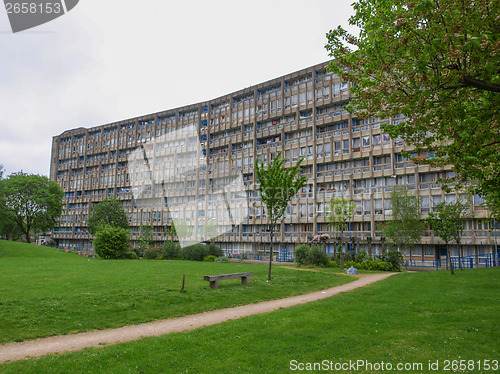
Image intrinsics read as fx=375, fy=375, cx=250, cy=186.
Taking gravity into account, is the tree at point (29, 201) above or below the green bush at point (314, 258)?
above

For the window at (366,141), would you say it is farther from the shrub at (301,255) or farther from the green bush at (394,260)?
the shrub at (301,255)

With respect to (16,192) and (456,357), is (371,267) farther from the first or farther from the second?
(16,192)

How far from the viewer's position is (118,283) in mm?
18188

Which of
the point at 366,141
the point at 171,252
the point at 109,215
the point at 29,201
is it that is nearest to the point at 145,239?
the point at 109,215

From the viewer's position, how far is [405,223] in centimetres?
3750

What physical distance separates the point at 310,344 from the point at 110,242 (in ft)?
132

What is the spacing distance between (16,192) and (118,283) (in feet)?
193

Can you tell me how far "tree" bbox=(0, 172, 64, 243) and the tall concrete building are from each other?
15005mm

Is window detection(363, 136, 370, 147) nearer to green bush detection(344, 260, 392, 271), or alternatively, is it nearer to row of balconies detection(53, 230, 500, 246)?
row of balconies detection(53, 230, 500, 246)

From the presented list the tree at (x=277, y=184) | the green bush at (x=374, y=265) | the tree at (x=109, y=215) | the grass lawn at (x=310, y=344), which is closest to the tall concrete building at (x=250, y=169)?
the green bush at (x=374, y=265)

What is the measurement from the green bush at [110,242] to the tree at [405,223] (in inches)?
1186

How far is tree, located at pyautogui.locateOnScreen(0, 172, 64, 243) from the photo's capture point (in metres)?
65.2

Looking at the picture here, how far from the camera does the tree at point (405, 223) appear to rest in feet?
123

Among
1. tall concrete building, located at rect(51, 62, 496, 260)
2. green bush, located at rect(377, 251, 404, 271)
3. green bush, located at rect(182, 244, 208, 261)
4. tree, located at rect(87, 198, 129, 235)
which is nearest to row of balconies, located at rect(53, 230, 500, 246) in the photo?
tall concrete building, located at rect(51, 62, 496, 260)
